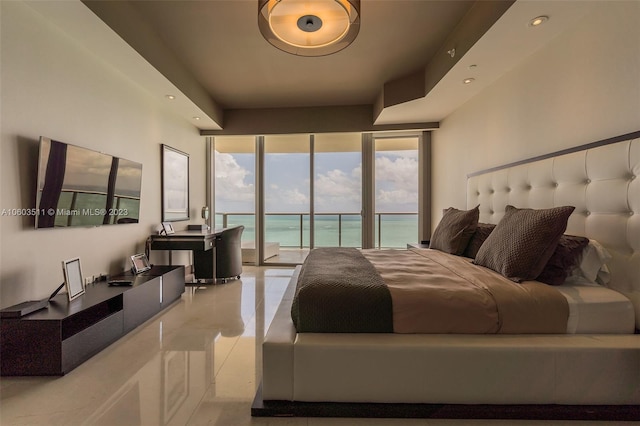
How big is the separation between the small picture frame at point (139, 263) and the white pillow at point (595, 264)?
378 cm

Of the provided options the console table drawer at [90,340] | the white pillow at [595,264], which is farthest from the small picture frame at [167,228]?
the white pillow at [595,264]

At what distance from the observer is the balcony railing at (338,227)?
A: 540 cm

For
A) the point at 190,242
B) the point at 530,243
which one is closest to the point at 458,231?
the point at 530,243

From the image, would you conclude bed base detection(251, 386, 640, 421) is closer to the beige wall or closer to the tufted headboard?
the tufted headboard

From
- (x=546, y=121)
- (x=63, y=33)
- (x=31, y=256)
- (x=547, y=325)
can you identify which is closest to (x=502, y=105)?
(x=546, y=121)

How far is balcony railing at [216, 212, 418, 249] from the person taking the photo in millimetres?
5402

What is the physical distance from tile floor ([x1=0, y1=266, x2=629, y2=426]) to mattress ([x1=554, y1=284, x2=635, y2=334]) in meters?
0.44

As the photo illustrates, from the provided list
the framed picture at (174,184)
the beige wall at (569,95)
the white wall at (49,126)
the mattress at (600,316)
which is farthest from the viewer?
the framed picture at (174,184)

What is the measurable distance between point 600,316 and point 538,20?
191cm

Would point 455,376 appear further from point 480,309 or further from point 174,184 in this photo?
point 174,184

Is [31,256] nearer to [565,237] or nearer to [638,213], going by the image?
[565,237]

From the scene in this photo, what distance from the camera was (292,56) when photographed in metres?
3.19

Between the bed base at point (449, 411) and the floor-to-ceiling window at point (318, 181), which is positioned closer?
the bed base at point (449, 411)

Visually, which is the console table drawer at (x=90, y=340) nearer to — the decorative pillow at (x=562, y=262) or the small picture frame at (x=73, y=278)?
the small picture frame at (x=73, y=278)
